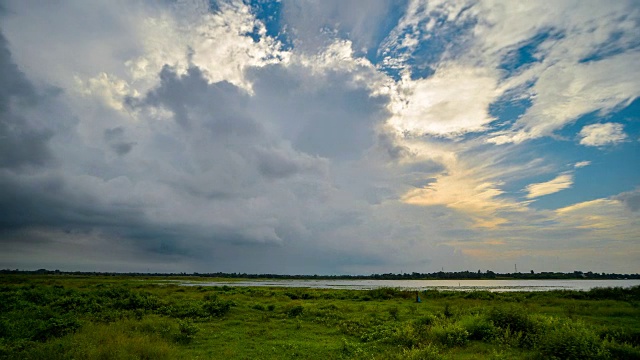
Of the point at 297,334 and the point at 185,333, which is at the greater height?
the point at 185,333

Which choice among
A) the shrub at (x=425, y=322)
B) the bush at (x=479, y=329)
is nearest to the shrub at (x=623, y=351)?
the bush at (x=479, y=329)

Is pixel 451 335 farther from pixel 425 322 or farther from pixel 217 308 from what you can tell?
pixel 217 308

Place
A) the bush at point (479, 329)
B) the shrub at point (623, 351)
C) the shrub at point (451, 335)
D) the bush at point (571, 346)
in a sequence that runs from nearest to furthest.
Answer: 1. the bush at point (571, 346)
2. the shrub at point (623, 351)
3. the shrub at point (451, 335)
4. the bush at point (479, 329)

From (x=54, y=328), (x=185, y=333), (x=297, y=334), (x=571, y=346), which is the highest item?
(x=571, y=346)

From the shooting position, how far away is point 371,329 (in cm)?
2306

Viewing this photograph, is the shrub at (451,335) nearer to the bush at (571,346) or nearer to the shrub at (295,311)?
the bush at (571,346)

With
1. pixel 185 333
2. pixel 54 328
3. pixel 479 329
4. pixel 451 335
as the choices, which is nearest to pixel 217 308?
pixel 185 333

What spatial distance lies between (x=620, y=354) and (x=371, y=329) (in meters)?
12.4

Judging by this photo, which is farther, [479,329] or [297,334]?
[297,334]

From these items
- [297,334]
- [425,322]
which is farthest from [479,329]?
[297,334]

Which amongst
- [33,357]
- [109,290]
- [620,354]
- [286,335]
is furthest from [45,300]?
[620,354]

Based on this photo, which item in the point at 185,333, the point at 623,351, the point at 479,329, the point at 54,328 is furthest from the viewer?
the point at 185,333

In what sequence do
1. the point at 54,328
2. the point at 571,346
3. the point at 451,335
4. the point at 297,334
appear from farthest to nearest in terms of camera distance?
the point at 297,334 → the point at 54,328 → the point at 451,335 → the point at 571,346

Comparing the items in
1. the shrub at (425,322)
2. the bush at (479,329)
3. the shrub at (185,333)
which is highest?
the bush at (479,329)
